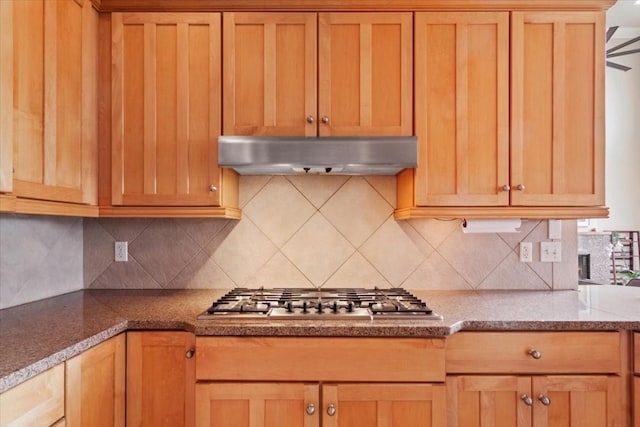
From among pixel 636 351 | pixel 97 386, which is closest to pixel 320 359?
pixel 97 386

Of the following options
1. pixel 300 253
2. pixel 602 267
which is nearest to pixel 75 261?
pixel 300 253

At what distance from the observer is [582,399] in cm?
150

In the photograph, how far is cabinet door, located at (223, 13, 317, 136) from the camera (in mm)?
1878

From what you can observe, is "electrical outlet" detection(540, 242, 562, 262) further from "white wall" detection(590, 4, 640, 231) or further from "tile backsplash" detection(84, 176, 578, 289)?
"white wall" detection(590, 4, 640, 231)

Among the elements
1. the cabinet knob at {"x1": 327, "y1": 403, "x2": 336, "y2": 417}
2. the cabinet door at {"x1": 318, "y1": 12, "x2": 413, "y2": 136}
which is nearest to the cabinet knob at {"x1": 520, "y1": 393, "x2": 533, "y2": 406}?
the cabinet knob at {"x1": 327, "y1": 403, "x2": 336, "y2": 417}

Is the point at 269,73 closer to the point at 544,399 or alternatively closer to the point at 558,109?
A: the point at 558,109

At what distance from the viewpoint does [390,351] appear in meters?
1.46

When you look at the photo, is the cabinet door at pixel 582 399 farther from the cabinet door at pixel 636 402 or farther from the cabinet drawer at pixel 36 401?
the cabinet drawer at pixel 36 401

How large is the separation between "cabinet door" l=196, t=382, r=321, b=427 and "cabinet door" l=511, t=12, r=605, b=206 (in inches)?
48.5

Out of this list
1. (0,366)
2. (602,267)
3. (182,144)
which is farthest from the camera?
(602,267)

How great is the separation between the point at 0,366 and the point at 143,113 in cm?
120

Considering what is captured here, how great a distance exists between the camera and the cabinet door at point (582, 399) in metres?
1.50

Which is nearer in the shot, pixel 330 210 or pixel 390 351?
pixel 390 351

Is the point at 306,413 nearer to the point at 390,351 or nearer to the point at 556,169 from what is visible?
the point at 390,351
